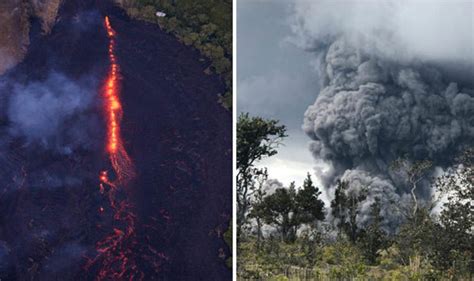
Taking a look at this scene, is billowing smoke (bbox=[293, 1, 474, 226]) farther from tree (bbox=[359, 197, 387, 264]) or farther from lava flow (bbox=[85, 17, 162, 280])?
lava flow (bbox=[85, 17, 162, 280])

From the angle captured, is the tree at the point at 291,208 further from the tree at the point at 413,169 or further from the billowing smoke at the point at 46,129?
the billowing smoke at the point at 46,129

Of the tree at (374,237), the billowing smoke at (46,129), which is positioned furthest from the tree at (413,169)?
the billowing smoke at (46,129)

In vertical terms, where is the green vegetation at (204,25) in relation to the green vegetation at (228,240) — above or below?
above

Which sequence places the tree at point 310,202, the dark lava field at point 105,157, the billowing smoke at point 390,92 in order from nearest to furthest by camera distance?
the dark lava field at point 105,157 < the billowing smoke at point 390,92 < the tree at point 310,202

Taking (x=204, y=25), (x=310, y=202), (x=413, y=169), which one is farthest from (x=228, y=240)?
(x=204, y=25)

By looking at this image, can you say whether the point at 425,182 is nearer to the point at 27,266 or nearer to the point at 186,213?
the point at 186,213

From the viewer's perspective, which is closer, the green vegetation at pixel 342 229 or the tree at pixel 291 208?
the green vegetation at pixel 342 229

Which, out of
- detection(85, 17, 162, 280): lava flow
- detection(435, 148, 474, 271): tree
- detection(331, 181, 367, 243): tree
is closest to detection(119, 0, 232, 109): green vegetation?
detection(85, 17, 162, 280): lava flow

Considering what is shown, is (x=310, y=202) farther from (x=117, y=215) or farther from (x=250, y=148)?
(x=117, y=215)
